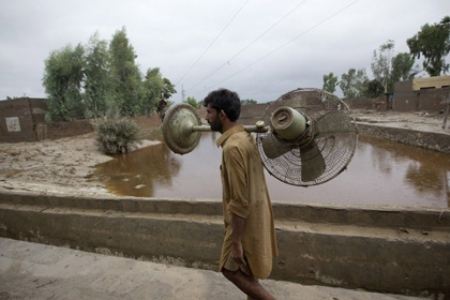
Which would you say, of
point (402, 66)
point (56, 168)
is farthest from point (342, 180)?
point (402, 66)

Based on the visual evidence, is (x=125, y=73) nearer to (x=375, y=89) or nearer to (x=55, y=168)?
(x=55, y=168)

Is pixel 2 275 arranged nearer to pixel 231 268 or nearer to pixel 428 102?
pixel 231 268

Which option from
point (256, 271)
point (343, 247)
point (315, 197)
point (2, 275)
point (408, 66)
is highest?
point (408, 66)

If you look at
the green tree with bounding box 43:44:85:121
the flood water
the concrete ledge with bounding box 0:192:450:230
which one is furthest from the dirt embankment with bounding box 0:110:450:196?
the green tree with bounding box 43:44:85:121

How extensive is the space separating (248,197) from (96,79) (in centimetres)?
2094

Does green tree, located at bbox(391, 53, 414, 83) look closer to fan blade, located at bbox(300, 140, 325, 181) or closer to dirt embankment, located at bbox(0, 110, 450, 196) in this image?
dirt embankment, located at bbox(0, 110, 450, 196)

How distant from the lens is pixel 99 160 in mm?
12461

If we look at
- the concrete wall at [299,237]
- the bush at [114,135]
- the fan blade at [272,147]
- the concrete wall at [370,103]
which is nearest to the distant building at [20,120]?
the bush at [114,135]

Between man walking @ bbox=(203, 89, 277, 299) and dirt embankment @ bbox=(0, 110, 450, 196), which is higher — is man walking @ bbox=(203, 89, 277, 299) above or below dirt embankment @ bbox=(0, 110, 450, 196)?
above

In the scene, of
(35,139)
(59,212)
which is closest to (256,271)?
(59,212)

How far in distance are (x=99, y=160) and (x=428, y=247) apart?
40.9 ft

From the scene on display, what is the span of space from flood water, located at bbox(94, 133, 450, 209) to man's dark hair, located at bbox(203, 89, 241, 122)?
2583 mm

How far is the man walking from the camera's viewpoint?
62.5 inches

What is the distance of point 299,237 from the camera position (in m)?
2.62
